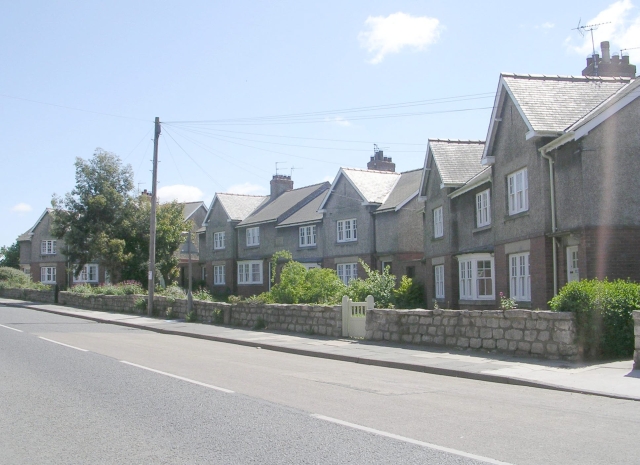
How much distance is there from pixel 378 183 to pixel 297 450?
1302 inches

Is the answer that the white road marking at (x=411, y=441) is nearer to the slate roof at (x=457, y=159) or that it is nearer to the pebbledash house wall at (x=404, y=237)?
the slate roof at (x=457, y=159)

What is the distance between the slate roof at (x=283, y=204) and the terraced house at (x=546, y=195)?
64.7 ft

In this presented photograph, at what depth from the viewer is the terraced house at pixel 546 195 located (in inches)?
673

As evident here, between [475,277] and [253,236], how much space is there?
2586 cm

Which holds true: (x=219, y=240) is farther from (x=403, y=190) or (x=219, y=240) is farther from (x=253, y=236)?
(x=403, y=190)

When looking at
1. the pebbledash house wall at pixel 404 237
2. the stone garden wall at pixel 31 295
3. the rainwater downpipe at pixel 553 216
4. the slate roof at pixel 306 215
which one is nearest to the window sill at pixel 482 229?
the rainwater downpipe at pixel 553 216

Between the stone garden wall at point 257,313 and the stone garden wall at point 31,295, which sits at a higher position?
the stone garden wall at point 31,295

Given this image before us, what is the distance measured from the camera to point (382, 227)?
3653cm

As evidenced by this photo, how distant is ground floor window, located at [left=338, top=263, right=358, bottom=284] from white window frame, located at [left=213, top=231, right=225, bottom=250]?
15.1 m

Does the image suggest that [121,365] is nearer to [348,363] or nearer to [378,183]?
[348,363]

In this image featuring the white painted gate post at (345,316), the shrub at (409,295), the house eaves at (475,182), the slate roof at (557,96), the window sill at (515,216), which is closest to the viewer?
the slate roof at (557,96)

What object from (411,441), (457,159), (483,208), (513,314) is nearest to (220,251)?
(457,159)

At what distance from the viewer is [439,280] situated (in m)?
29.0

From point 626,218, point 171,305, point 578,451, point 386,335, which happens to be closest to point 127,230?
point 171,305
